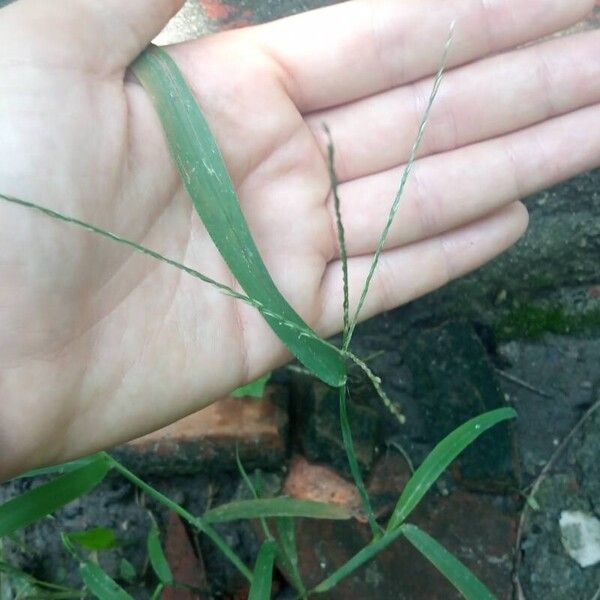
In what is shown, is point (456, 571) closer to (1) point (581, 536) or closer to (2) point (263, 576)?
(2) point (263, 576)

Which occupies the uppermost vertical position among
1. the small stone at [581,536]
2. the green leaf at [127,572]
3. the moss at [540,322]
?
the moss at [540,322]

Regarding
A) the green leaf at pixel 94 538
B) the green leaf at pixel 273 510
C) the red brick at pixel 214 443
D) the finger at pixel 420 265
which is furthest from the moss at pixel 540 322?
the green leaf at pixel 94 538

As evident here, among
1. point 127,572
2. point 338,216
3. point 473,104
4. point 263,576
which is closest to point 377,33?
point 473,104

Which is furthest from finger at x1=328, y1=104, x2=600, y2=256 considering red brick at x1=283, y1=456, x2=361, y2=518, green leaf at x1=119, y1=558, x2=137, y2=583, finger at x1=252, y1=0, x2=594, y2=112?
green leaf at x1=119, y1=558, x2=137, y2=583

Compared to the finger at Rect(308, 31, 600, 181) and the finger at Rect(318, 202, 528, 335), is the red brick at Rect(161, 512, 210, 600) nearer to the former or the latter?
the finger at Rect(318, 202, 528, 335)

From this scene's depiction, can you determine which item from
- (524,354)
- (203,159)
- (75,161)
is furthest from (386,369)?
(75,161)

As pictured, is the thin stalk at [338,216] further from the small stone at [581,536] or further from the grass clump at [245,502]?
the small stone at [581,536]
